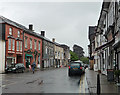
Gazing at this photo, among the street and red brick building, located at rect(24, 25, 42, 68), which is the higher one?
red brick building, located at rect(24, 25, 42, 68)

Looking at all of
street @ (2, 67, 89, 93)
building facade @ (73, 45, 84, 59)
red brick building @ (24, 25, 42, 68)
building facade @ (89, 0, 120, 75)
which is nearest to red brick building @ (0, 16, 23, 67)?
red brick building @ (24, 25, 42, 68)

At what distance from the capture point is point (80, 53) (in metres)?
132

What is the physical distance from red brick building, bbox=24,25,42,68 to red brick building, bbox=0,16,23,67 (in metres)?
2.57

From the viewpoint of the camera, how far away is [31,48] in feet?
146

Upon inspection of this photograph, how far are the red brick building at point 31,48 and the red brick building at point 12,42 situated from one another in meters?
2.57

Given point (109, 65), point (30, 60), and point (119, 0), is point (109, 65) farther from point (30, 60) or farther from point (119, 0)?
point (30, 60)

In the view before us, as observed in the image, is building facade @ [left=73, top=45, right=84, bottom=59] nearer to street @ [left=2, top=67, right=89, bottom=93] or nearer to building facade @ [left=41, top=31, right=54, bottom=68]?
building facade @ [left=41, top=31, right=54, bottom=68]

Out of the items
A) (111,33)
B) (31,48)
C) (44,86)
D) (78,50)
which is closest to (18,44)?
(31,48)

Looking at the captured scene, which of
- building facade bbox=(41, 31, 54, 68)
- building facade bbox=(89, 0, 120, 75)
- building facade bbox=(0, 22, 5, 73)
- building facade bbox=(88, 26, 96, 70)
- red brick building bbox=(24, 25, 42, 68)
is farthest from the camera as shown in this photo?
building facade bbox=(41, 31, 54, 68)

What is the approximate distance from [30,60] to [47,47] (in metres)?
14.7

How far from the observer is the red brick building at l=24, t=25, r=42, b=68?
40938 millimetres

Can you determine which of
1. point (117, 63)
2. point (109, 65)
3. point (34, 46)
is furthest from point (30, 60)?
point (117, 63)

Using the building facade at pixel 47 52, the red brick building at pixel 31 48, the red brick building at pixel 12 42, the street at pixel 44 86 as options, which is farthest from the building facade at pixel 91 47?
the street at pixel 44 86

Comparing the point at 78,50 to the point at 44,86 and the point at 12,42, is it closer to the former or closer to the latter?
the point at 12,42
